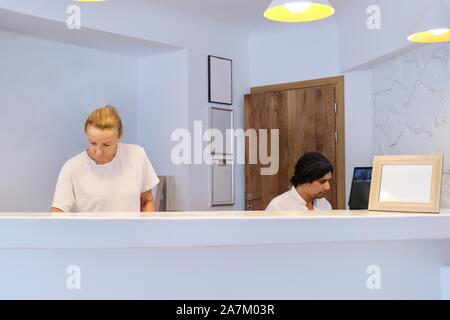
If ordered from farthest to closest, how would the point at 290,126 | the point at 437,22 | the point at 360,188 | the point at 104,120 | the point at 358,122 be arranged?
the point at 290,126 < the point at 358,122 < the point at 360,188 < the point at 437,22 < the point at 104,120

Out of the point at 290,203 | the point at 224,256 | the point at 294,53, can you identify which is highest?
the point at 294,53

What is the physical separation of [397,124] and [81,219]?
132 inches

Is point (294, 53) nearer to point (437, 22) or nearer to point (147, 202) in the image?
point (437, 22)

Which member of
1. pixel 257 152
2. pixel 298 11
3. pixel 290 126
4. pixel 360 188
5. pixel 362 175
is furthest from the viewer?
pixel 257 152

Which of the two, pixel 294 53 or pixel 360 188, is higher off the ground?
pixel 294 53

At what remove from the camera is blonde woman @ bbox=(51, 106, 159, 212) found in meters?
2.48

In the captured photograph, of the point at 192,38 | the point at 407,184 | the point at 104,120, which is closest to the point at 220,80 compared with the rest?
the point at 192,38

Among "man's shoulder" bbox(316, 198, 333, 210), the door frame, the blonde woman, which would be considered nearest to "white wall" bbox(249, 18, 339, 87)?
the door frame

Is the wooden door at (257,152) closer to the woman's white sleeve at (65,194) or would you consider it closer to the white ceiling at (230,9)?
the white ceiling at (230,9)

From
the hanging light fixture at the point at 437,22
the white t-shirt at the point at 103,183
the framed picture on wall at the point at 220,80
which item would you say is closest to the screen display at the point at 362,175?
the framed picture on wall at the point at 220,80

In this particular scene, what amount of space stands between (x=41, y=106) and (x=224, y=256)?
3.43 m

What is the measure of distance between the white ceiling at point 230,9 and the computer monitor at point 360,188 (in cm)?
144

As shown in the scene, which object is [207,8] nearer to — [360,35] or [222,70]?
[222,70]

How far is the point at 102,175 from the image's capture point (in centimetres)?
255
